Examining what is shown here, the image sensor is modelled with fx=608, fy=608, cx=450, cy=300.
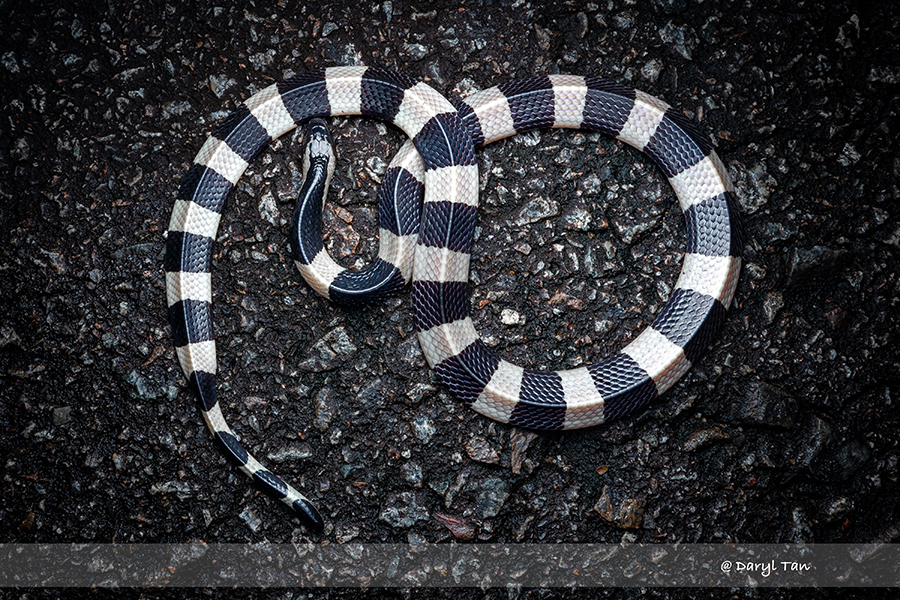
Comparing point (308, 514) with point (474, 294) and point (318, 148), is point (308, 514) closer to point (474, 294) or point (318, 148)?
point (474, 294)

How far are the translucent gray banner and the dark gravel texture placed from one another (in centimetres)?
8

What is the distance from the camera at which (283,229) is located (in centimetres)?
298

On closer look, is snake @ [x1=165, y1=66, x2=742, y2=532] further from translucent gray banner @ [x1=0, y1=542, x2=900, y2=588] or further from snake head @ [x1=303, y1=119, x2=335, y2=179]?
translucent gray banner @ [x1=0, y1=542, x2=900, y2=588]

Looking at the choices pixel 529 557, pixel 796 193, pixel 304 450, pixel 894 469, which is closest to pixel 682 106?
pixel 796 193

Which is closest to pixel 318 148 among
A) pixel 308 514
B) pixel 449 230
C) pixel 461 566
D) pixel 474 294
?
pixel 449 230

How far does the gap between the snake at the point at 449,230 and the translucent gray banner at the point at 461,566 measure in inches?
11.1

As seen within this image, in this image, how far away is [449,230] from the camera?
275cm

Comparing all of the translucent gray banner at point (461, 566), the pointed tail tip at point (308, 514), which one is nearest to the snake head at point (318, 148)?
the pointed tail tip at point (308, 514)

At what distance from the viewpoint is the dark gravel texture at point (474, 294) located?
2.85 m

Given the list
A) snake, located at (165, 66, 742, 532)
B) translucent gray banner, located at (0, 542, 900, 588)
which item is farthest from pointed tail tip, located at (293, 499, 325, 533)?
translucent gray banner, located at (0, 542, 900, 588)

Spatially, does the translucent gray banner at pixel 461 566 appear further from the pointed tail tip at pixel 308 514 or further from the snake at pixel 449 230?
the snake at pixel 449 230

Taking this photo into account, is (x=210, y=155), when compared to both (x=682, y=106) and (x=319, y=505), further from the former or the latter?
(x=682, y=106)

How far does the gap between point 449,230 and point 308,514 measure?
1.43 meters

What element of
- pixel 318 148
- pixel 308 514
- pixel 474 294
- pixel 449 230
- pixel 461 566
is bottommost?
pixel 461 566
